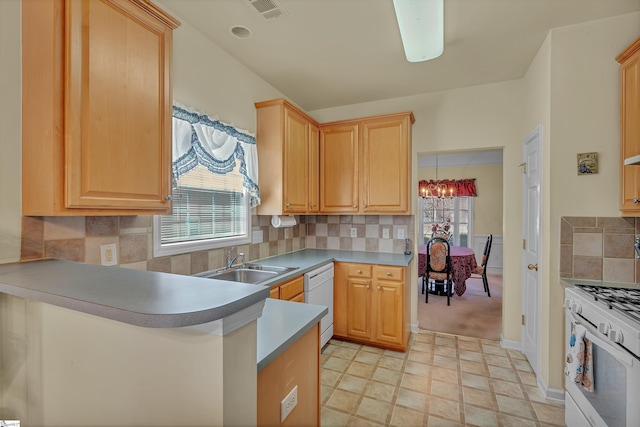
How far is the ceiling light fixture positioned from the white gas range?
1806mm

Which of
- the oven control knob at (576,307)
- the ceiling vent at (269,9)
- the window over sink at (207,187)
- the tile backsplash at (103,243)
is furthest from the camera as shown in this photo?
the window over sink at (207,187)

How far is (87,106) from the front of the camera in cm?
117

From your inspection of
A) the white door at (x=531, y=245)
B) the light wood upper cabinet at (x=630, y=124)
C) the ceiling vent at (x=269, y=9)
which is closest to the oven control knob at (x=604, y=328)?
the light wood upper cabinet at (x=630, y=124)

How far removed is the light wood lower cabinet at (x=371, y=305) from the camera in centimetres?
284

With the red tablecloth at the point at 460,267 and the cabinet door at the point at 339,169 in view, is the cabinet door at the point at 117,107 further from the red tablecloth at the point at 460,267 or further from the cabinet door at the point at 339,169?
the red tablecloth at the point at 460,267

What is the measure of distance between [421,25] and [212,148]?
5.33 ft

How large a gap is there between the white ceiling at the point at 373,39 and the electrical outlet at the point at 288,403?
2142mm

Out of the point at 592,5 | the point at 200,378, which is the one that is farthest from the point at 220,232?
the point at 592,5

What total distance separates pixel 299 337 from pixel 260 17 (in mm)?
2028

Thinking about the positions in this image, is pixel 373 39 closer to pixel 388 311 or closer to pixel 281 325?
pixel 281 325

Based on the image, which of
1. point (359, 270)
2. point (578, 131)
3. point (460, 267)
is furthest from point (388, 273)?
point (460, 267)

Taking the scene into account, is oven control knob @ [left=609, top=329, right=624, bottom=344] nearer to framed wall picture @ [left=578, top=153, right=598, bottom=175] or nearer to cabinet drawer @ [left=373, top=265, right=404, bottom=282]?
framed wall picture @ [left=578, top=153, right=598, bottom=175]

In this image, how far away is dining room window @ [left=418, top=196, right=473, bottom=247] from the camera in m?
6.65

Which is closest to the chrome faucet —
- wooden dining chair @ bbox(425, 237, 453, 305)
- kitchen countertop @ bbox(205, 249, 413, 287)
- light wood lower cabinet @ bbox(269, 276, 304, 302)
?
kitchen countertop @ bbox(205, 249, 413, 287)
